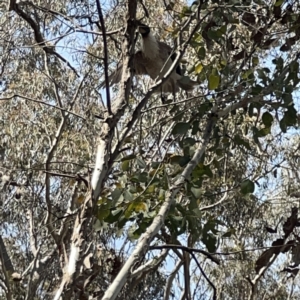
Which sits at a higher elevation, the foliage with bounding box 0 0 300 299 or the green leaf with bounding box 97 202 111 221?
the foliage with bounding box 0 0 300 299

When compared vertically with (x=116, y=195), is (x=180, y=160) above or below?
above

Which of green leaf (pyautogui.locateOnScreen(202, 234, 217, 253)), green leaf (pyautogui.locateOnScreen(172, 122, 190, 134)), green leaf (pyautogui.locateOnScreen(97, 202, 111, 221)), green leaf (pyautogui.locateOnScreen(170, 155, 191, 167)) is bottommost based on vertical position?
green leaf (pyautogui.locateOnScreen(97, 202, 111, 221))

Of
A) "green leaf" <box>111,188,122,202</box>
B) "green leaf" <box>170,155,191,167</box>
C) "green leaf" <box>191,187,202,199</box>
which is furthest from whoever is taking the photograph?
"green leaf" <box>170,155,191,167</box>

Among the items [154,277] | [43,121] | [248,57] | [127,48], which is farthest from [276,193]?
[127,48]

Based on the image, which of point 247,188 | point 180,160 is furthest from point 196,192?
point 247,188

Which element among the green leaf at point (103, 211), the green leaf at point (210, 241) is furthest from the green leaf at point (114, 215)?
the green leaf at point (210, 241)

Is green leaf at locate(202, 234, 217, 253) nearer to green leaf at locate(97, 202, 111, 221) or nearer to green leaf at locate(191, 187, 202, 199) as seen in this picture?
→ green leaf at locate(191, 187, 202, 199)

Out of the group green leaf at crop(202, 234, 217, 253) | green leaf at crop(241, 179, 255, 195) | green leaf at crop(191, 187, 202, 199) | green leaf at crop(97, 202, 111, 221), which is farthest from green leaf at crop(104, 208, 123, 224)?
green leaf at crop(241, 179, 255, 195)

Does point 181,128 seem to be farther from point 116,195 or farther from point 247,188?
point 116,195

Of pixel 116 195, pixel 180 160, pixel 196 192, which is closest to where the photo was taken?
pixel 116 195

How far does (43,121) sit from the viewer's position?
6.11 metres

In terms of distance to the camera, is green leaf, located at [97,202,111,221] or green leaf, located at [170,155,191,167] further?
green leaf, located at [170,155,191,167]

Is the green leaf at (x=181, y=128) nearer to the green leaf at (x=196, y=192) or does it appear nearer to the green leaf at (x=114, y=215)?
the green leaf at (x=196, y=192)

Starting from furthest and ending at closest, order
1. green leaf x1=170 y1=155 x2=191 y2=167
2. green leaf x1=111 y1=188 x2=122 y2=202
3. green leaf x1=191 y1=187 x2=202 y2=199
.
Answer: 1. green leaf x1=170 y1=155 x2=191 y2=167
2. green leaf x1=191 y1=187 x2=202 y2=199
3. green leaf x1=111 y1=188 x2=122 y2=202
